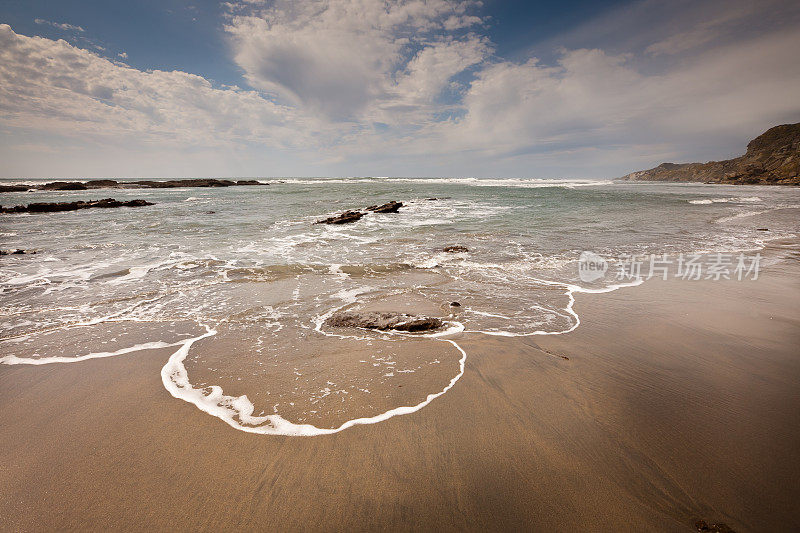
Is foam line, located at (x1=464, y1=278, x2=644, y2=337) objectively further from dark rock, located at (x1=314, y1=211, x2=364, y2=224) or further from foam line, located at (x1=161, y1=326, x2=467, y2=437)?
dark rock, located at (x1=314, y1=211, x2=364, y2=224)

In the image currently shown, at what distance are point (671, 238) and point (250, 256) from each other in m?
16.3

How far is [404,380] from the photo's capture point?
3797 mm

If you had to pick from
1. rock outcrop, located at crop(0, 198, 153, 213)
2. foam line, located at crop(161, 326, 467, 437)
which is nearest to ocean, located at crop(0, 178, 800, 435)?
foam line, located at crop(161, 326, 467, 437)

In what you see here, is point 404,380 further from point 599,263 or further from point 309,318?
point 599,263

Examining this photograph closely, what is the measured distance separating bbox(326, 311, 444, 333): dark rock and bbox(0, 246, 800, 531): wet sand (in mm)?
1245

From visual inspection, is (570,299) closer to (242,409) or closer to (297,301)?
(297,301)

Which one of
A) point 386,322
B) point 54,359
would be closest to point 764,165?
point 386,322

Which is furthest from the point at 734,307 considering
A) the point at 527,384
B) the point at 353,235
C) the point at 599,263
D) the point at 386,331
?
the point at 353,235

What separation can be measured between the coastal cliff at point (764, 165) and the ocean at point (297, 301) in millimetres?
72412

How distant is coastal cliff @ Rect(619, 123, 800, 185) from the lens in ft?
194

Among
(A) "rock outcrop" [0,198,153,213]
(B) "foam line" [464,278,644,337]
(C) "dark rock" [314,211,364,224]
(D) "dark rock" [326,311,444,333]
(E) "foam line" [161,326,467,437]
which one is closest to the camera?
(E) "foam line" [161,326,467,437]

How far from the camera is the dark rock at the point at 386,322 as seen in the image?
5125 mm

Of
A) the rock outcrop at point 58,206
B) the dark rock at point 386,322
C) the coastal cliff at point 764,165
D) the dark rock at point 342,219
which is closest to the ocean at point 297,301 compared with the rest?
the dark rock at point 386,322

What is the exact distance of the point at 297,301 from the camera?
253 inches
